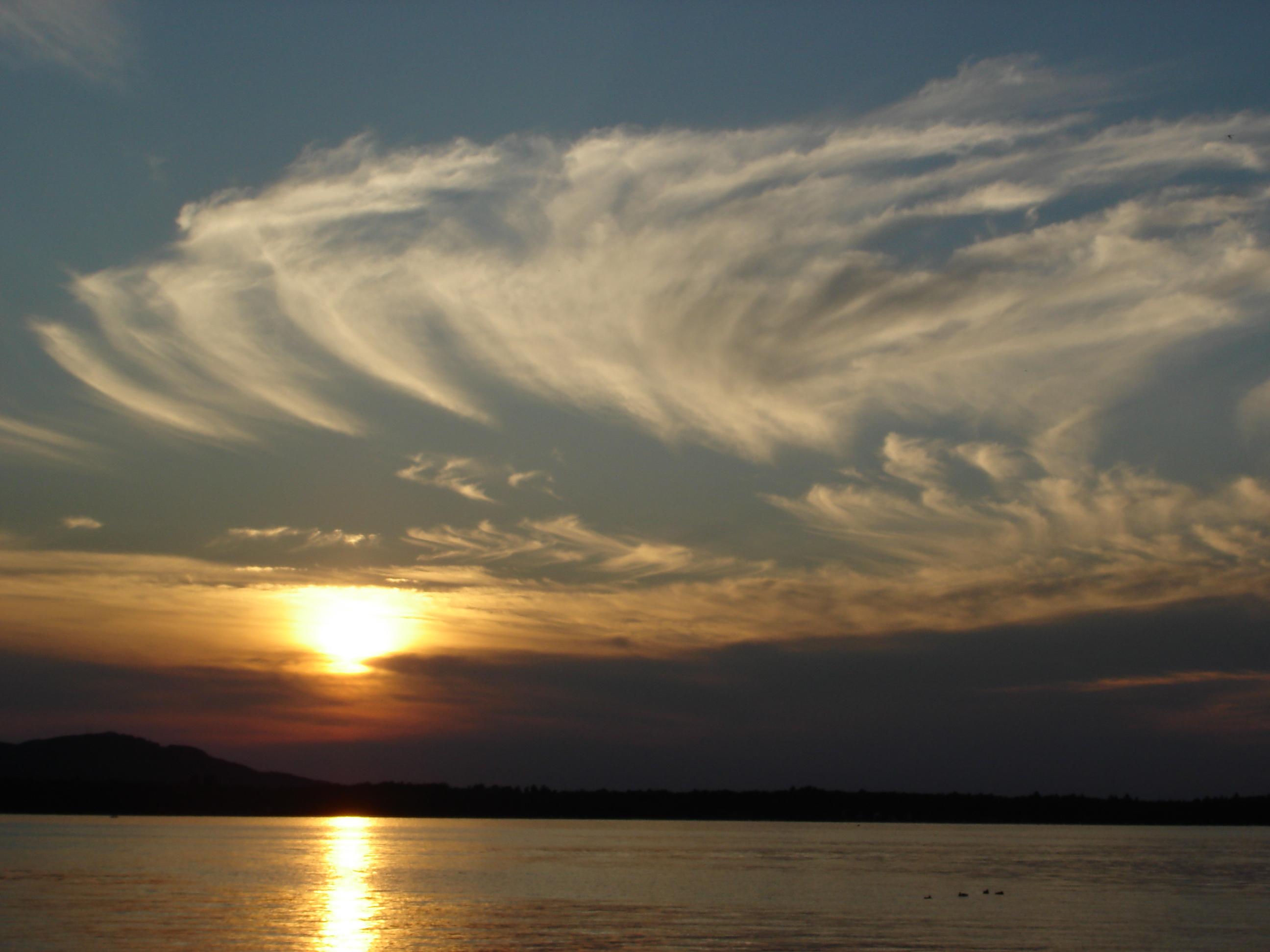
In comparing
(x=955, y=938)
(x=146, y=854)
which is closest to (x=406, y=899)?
(x=955, y=938)

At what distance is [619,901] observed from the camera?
230ft

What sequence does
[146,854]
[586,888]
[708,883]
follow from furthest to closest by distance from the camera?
[146,854] → [708,883] → [586,888]

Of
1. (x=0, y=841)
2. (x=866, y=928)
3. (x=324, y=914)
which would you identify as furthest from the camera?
(x=0, y=841)

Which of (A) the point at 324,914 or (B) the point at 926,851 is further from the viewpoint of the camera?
(B) the point at 926,851

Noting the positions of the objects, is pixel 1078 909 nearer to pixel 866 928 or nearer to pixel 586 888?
pixel 866 928

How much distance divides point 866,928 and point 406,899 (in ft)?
98.9

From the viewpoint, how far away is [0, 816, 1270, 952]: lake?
52.2m

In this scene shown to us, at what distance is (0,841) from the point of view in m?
142

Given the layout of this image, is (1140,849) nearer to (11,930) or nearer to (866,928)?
(866,928)

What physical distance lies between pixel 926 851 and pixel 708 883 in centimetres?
7525

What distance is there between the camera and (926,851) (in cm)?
15300

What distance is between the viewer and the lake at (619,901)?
52.2 meters

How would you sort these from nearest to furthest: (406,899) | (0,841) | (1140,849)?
(406,899)
(0,841)
(1140,849)

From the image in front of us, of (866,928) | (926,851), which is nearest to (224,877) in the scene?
(866,928)
